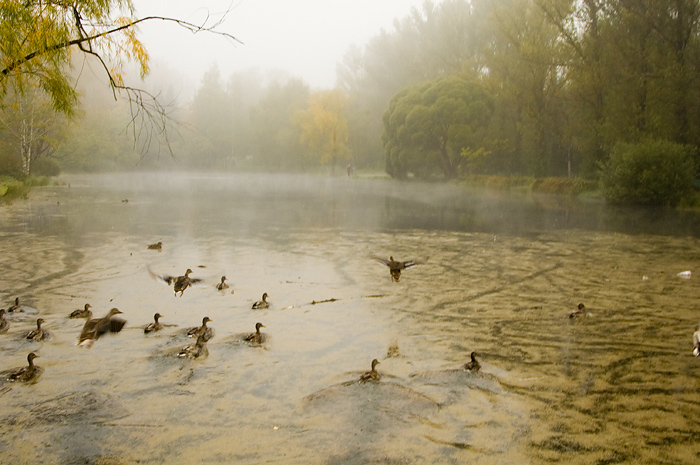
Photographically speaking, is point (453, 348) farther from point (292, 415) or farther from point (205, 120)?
point (205, 120)

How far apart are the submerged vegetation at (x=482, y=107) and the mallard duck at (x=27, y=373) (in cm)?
308

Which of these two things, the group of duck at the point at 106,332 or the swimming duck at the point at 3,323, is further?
the swimming duck at the point at 3,323

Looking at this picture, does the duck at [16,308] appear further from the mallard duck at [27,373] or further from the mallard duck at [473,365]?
the mallard duck at [473,365]

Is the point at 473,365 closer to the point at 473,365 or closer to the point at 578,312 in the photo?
the point at 473,365

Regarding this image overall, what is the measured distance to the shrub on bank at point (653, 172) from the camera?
31156 mm

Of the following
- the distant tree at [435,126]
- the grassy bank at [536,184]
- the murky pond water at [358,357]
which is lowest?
the murky pond water at [358,357]

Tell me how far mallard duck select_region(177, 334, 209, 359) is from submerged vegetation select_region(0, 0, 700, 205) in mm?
2847

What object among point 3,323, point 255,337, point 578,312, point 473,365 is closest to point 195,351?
point 255,337

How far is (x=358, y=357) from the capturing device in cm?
857

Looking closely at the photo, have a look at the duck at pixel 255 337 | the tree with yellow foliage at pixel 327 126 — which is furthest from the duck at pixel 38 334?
the tree with yellow foliage at pixel 327 126

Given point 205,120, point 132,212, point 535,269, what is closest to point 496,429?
point 535,269

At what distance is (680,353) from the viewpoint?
866 cm

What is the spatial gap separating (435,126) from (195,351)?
50735 millimetres

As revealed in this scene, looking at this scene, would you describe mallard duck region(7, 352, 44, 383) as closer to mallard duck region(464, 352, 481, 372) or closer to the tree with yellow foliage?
mallard duck region(464, 352, 481, 372)
